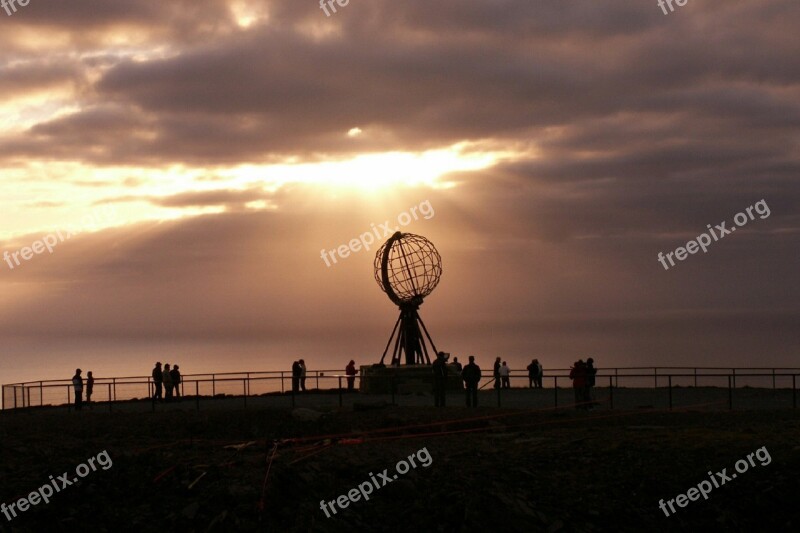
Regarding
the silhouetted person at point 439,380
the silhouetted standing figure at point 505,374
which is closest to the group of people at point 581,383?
the silhouetted person at point 439,380

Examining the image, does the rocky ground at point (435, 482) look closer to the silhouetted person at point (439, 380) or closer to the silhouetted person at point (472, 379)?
the silhouetted person at point (472, 379)

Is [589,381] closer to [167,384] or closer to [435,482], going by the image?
[435,482]

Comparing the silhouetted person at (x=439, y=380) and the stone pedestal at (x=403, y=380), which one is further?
the stone pedestal at (x=403, y=380)

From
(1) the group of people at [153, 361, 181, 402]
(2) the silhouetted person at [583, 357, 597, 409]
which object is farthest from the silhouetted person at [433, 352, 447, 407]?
(1) the group of people at [153, 361, 181, 402]

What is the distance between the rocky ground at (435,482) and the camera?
1808 cm

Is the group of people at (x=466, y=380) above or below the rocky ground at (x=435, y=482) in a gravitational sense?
above

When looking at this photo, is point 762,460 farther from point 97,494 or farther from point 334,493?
point 97,494

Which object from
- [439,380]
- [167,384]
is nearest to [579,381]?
[439,380]

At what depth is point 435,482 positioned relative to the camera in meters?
19.4

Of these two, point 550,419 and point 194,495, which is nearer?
point 194,495

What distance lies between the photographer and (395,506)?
60.9 ft

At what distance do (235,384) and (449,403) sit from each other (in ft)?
25.2

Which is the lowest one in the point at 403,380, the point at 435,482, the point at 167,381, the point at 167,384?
the point at 435,482

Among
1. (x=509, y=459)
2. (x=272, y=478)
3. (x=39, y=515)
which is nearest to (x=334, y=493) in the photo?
(x=272, y=478)
